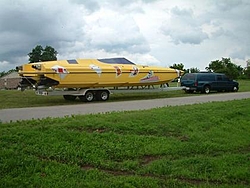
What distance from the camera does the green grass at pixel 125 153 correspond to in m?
5.73

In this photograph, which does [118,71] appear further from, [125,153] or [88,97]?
[125,153]

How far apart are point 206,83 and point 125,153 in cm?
2445

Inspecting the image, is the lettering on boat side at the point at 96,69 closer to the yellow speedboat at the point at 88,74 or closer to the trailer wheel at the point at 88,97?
the yellow speedboat at the point at 88,74

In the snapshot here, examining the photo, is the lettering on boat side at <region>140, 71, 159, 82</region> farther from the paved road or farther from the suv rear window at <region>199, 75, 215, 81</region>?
the paved road

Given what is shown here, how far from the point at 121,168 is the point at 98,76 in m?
15.7

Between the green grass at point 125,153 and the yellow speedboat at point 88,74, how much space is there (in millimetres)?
10938

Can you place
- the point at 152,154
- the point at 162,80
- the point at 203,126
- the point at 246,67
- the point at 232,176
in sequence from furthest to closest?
the point at 246,67 < the point at 162,80 < the point at 203,126 < the point at 152,154 < the point at 232,176

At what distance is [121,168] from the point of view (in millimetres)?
6340

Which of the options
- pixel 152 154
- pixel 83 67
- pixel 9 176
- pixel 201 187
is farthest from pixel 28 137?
pixel 83 67

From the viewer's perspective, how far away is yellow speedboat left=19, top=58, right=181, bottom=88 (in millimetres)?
20297

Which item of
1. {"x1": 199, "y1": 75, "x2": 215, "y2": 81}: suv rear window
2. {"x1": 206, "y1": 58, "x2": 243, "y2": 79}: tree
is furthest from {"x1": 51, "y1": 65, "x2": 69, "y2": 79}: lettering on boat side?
{"x1": 206, "y1": 58, "x2": 243, "y2": 79}: tree

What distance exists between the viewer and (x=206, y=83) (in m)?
30.4

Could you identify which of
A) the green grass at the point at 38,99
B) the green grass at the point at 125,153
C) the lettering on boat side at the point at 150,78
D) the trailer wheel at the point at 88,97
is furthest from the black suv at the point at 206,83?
the green grass at the point at 125,153

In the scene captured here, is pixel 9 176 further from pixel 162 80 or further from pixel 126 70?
pixel 162 80
